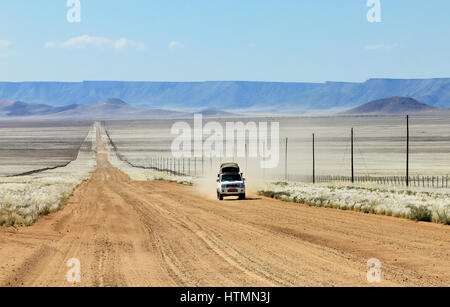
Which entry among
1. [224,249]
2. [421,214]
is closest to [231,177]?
[421,214]

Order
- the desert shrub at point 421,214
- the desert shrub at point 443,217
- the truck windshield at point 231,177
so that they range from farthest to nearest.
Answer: the truck windshield at point 231,177 < the desert shrub at point 421,214 < the desert shrub at point 443,217

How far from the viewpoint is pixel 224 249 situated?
62.0 feet

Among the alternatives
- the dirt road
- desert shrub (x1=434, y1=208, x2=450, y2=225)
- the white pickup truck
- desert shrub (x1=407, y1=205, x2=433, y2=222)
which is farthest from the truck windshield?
desert shrub (x1=434, y1=208, x2=450, y2=225)

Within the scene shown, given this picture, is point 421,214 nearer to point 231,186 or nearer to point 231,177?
point 231,186

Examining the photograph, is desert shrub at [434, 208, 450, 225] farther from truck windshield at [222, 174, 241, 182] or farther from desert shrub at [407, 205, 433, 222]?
truck windshield at [222, 174, 241, 182]

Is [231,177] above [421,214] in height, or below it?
above

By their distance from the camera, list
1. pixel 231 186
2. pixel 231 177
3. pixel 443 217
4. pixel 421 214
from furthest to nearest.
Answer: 1. pixel 231 177
2. pixel 231 186
3. pixel 421 214
4. pixel 443 217

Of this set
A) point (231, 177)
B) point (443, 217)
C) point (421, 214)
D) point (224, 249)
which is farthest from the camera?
point (231, 177)

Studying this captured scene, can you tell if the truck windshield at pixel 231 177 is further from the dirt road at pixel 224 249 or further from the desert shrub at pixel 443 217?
the desert shrub at pixel 443 217

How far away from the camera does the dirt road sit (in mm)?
14328

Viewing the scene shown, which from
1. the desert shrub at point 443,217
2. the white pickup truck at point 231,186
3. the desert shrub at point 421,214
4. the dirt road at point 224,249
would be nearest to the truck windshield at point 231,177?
the white pickup truck at point 231,186

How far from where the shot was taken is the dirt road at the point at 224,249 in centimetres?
1433
